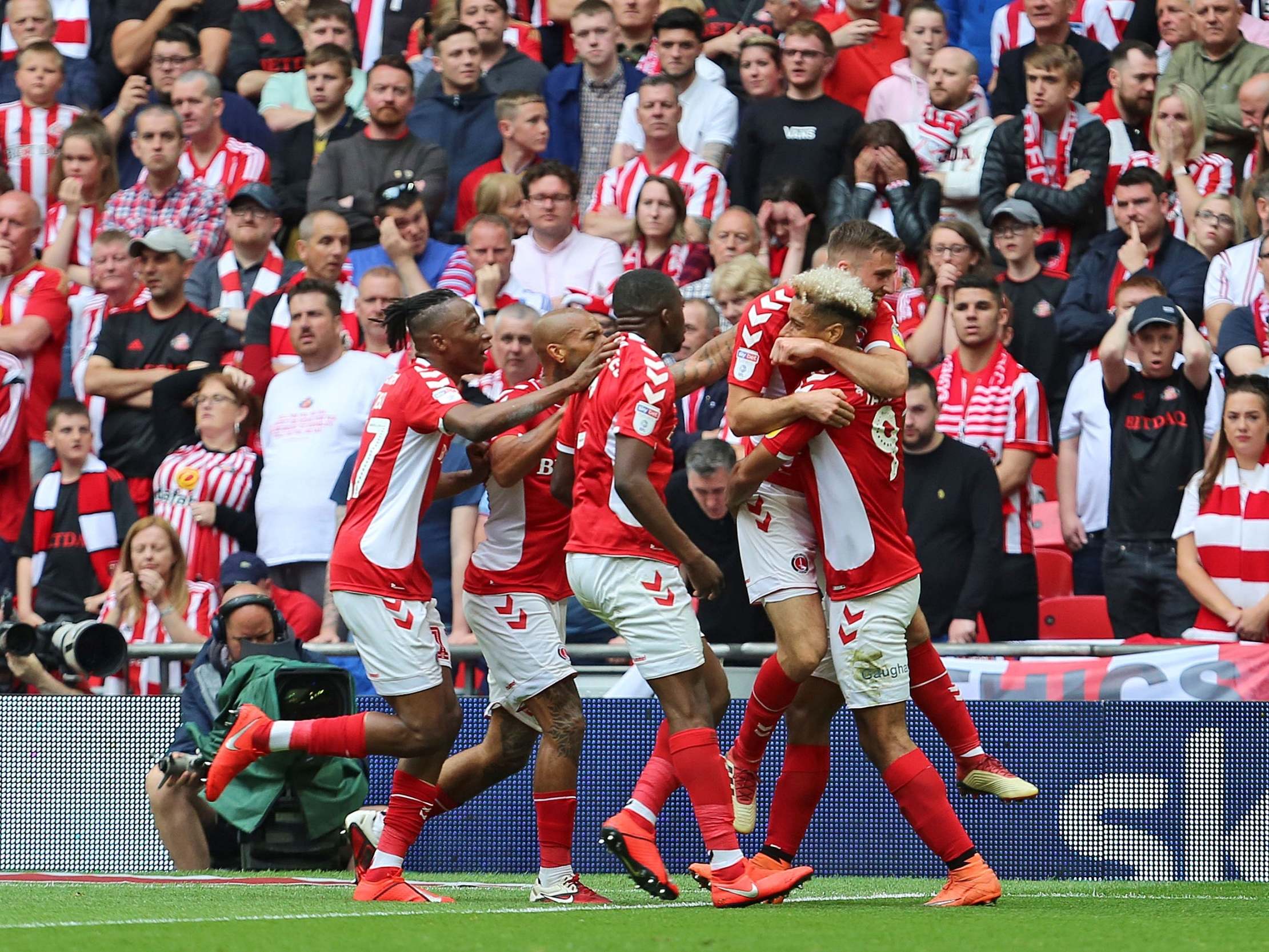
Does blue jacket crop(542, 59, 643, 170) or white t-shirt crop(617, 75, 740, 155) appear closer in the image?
white t-shirt crop(617, 75, 740, 155)

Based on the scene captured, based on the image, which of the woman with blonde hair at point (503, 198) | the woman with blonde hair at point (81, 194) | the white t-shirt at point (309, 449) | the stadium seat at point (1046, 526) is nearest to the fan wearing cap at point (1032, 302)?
the stadium seat at point (1046, 526)

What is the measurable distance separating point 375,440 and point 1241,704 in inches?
166

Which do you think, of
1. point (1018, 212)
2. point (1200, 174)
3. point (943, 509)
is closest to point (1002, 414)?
point (943, 509)

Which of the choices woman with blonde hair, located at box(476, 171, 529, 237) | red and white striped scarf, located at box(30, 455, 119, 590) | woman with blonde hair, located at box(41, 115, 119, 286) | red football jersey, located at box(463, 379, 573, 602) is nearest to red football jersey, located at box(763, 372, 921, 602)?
red football jersey, located at box(463, 379, 573, 602)

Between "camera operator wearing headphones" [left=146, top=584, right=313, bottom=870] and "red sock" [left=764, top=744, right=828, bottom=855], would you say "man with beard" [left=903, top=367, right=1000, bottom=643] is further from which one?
"camera operator wearing headphones" [left=146, top=584, right=313, bottom=870]

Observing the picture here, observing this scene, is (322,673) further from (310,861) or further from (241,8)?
(241,8)

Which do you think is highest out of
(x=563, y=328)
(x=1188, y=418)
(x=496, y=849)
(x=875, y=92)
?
(x=875, y=92)

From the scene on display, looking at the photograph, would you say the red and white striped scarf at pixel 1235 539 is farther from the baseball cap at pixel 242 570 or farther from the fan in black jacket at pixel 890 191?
the baseball cap at pixel 242 570

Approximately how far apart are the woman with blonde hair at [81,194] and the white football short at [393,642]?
7.82m

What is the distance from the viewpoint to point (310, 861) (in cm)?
929

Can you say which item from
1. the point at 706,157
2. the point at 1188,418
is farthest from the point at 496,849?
the point at 706,157

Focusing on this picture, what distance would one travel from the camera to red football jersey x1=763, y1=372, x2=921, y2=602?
7.02 metres

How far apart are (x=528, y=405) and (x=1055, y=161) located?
6632 mm

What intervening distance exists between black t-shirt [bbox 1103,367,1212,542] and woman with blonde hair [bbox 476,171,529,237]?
451 centimetres
